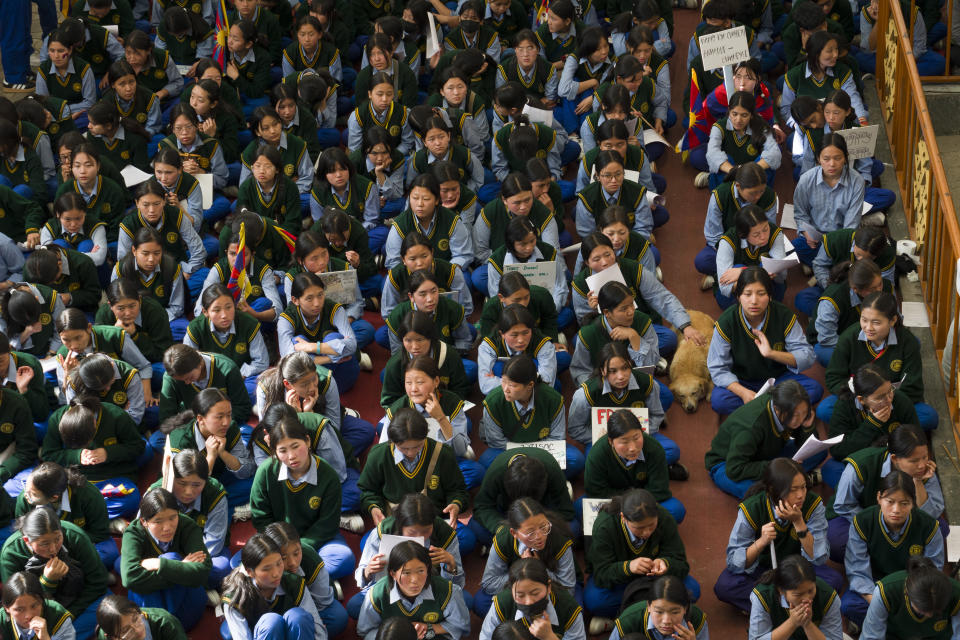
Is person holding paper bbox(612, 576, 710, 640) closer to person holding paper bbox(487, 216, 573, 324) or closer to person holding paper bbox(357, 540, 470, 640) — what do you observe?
person holding paper bbox(357, 540, 470, 640)

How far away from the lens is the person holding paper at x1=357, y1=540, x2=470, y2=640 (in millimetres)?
6117

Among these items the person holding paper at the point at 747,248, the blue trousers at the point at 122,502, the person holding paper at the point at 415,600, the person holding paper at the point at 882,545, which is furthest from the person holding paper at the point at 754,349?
the blue trousers at the point at 122,502

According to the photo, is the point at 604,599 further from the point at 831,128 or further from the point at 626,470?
the point at 831,128

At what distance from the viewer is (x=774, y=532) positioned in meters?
6.48

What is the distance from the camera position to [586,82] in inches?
390

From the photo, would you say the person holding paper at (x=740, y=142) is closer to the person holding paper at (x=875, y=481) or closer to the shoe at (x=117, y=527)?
the person holding paper at (x=875, y=481)

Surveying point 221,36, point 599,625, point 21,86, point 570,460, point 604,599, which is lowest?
point 599,625

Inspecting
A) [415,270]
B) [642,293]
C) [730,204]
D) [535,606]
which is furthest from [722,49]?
[535,606]

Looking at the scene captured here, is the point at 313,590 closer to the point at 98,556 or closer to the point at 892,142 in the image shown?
the point at 98,556

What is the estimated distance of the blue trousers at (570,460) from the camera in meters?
7.27

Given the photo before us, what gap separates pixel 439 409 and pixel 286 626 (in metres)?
1.46

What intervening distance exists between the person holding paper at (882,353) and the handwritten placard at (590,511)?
145cm

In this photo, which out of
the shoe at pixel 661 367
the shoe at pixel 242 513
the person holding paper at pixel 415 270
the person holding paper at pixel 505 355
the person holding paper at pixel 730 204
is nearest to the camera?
the shoe at pixel 242 513

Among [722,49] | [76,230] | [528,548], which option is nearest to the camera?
[528,548]
